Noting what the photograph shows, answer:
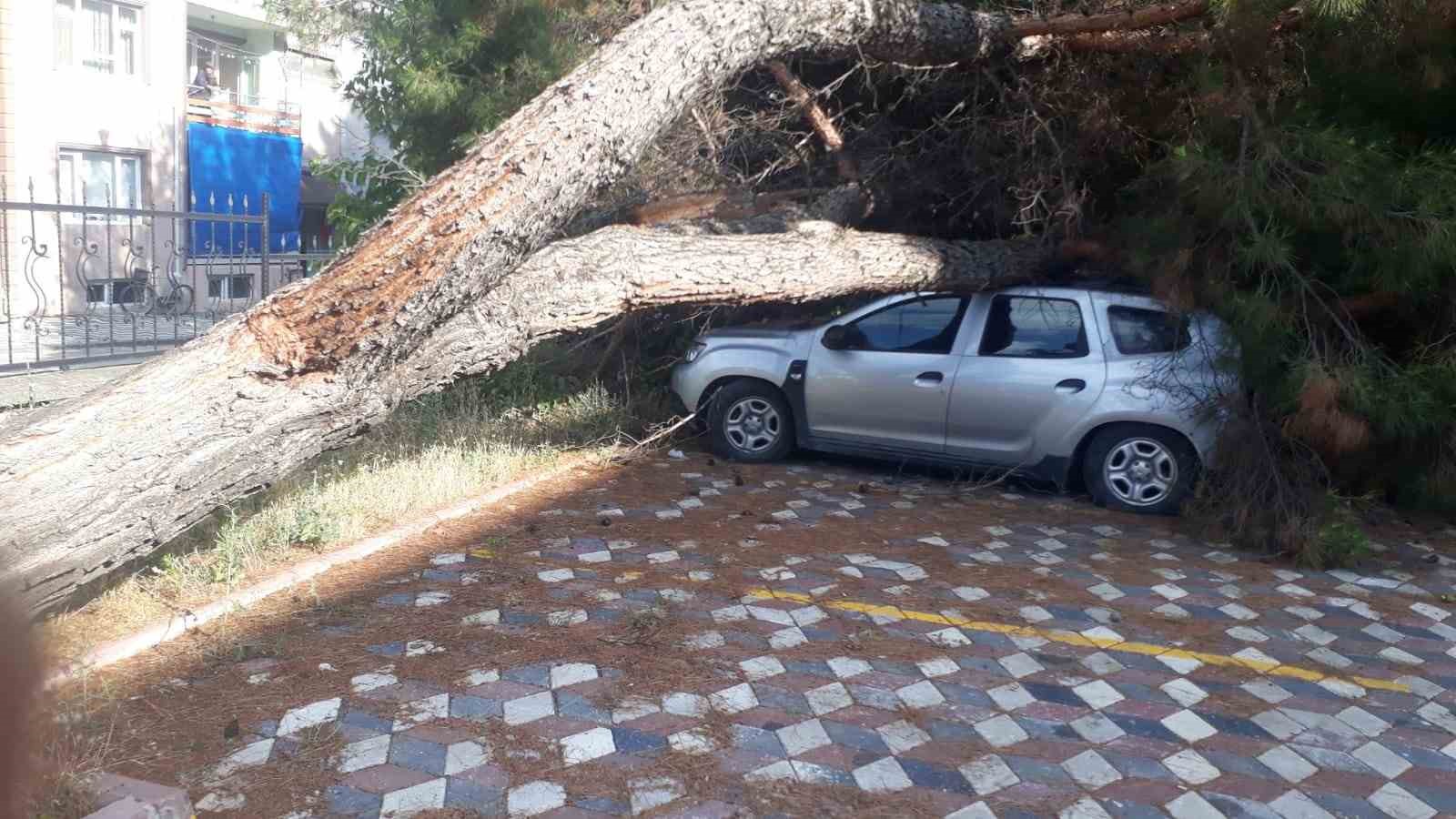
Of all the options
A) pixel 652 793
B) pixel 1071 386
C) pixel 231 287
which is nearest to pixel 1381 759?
pixel 652 793

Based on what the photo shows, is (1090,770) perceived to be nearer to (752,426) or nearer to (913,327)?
(913,327)

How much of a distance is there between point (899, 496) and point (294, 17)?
342 inches

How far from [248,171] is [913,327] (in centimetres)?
1919

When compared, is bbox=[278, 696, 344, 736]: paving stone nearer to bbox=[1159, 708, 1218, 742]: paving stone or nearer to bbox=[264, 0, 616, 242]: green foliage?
bbox=[1159, 708, 1218, 742]: paving stone

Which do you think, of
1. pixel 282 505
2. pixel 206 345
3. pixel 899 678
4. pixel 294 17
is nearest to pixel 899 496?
pixel 899 678

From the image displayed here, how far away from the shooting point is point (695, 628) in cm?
562

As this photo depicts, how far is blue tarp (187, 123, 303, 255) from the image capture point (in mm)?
22609

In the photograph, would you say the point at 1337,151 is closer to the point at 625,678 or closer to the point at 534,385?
the point at 625,678

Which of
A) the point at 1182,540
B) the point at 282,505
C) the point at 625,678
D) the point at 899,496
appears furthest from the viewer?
the point at 899,496

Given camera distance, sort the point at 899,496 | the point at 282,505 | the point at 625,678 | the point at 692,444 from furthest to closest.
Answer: the point at 692,444 → the point at 899,496 → the point at 282,505 → the point at 625,678

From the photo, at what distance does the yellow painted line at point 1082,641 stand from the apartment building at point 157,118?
339 inches

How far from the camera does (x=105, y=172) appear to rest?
2075 centimetres

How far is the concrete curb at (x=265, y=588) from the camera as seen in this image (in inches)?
197

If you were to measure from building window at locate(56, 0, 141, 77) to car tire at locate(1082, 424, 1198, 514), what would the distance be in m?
18.6
